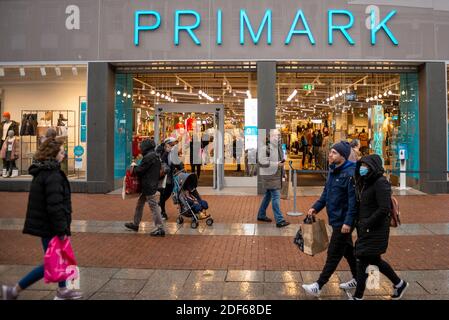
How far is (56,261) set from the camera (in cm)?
488

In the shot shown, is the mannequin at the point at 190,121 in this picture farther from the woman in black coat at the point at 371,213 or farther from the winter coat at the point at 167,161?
the woman in black coat at the point at 371,213

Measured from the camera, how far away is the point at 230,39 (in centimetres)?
1436

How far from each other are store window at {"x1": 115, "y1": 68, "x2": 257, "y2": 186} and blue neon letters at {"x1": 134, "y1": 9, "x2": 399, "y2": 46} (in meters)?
1.48

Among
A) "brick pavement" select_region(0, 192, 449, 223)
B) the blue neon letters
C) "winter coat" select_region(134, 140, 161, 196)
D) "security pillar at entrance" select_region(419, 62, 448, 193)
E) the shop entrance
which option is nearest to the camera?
"winter coat" select_region(134, 140, 161, 196)

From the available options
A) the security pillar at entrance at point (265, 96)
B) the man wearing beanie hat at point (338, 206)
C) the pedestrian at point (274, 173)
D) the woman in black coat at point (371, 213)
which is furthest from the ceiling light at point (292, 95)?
the woman in black coat at point (371, 213)

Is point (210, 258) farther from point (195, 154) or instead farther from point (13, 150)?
point (13, 150)

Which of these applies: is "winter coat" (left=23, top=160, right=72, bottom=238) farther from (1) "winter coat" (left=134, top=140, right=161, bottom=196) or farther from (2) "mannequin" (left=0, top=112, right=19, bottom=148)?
(2) "mannequin" (left=0, top=112, right=19, bottom=148)

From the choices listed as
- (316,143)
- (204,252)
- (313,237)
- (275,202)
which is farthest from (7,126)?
(313,237)

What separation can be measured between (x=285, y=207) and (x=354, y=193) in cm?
689

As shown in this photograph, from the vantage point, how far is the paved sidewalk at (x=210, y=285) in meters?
5.50

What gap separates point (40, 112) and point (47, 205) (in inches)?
467

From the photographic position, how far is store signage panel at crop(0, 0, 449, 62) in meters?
14.2

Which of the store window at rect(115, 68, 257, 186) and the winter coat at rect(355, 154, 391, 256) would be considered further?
the store window at rect(115, 68, 257, 186)

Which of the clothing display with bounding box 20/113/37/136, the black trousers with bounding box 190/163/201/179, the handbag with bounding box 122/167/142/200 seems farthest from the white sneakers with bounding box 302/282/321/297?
the clothing display with bounding box 20/113/37/136
